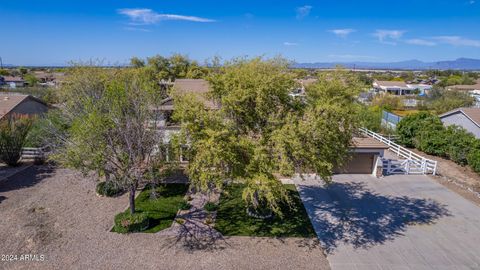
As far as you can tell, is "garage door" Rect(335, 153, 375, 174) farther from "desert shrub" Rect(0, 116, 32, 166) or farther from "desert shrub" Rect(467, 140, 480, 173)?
"desert shrub" Rect(0, 116, 32, 166)

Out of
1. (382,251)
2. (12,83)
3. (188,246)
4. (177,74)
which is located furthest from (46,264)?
(12,83)

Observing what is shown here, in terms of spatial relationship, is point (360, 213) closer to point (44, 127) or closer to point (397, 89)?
point (44, 127)

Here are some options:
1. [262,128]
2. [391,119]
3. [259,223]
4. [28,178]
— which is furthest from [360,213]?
[391,119]

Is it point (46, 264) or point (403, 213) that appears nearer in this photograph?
point (46, 264)

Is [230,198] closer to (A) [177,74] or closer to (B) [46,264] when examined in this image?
(B) [46,264]

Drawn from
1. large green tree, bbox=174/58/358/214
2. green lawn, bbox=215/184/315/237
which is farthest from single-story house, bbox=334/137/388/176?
large green tree, bbox=174/58/358/214
